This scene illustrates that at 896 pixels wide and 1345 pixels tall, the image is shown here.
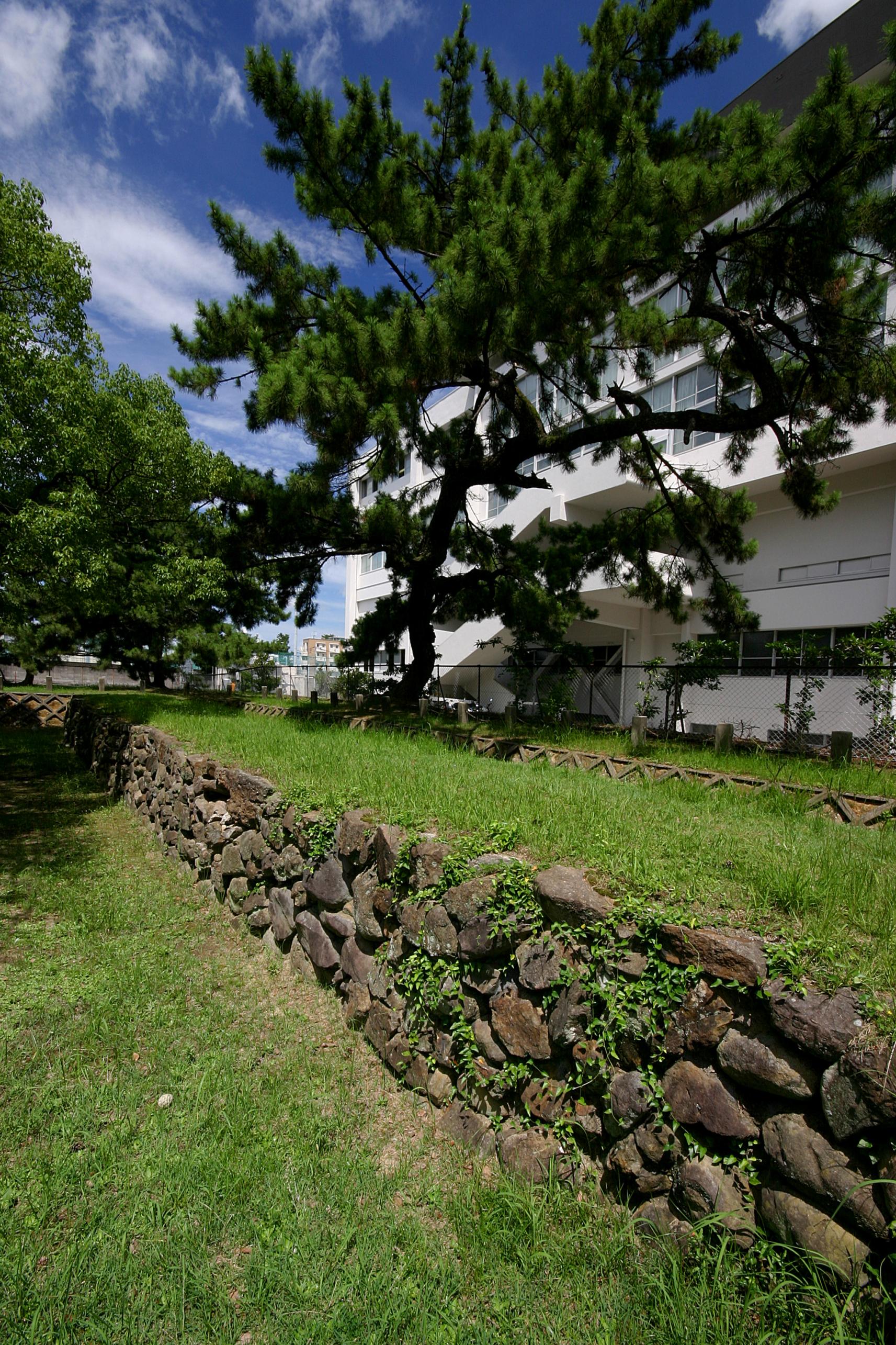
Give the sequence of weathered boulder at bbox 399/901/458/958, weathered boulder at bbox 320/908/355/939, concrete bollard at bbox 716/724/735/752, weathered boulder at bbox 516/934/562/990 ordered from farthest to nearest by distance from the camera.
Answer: concrete bollard at bbox 716/724/735/752 < weathered boulder at bbox 320/908/355/939 < weathered boulder at bbox 399/901/458/958 < weathered boulder at bbox 516/934/562/990

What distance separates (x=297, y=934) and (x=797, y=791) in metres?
4.27

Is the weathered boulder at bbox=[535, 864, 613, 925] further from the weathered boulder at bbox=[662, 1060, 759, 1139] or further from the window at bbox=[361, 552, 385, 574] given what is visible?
the window at bbox=[361, 552, 385, 574]

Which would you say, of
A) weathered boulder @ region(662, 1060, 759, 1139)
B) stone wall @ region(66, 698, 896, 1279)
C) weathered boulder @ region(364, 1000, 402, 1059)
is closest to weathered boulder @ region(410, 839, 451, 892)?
stone wall @ region(66, 698, 896, 1279)

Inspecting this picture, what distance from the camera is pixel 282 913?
4.39 metres

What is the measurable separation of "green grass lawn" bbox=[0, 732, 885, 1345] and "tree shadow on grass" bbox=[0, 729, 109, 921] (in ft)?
7.20

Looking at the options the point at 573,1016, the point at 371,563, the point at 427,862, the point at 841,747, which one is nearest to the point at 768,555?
the point at 841,747

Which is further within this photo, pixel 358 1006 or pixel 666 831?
pixel 358 1006

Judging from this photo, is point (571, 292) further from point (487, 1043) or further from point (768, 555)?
point (768, 555)

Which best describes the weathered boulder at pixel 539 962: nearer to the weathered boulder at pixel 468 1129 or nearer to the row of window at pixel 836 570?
the weathered boulder at pixel 468 1129

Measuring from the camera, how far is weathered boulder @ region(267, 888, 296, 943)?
14.1 feet

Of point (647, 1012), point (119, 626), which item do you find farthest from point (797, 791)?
point (119, 626)

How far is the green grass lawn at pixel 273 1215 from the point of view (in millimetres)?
1786

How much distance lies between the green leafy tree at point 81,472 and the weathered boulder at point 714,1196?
7573mm

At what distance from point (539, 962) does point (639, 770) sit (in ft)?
14.2
